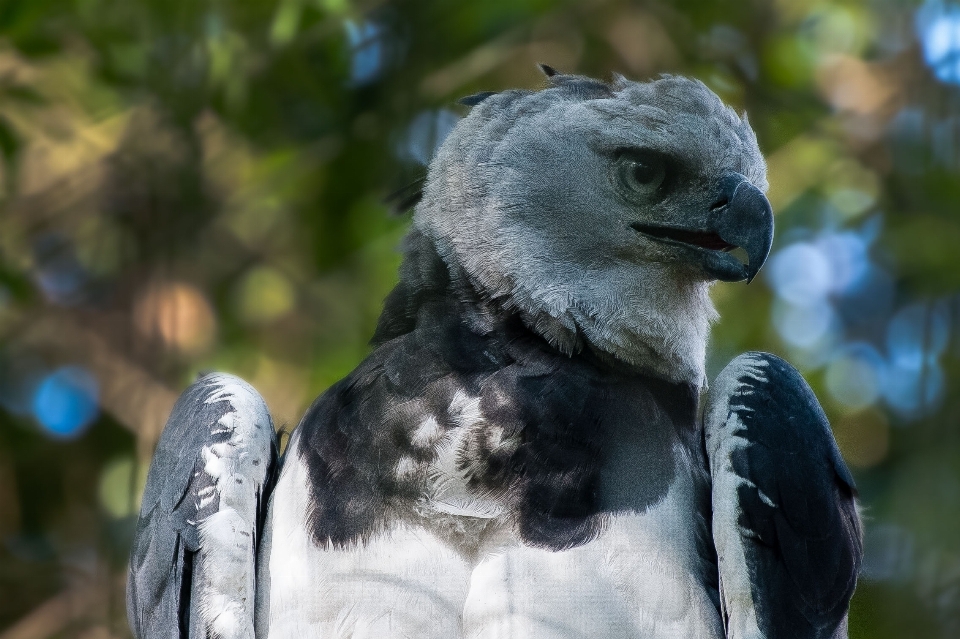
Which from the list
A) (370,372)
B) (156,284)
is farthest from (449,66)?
(370,372)

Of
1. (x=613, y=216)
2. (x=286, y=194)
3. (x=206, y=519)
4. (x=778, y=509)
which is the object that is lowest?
(x=286, y=194)

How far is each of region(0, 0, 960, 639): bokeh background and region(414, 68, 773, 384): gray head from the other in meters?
0.59

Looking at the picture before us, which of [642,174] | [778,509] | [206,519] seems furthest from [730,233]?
[206,519]

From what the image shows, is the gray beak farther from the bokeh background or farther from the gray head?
the bokeh background

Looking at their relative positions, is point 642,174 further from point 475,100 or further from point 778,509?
point 778,509

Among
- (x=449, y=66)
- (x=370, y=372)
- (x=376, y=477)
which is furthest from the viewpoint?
(x=449, y=66)


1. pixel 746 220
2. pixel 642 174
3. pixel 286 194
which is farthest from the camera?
pixel 286 194

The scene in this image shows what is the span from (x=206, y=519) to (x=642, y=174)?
934mm

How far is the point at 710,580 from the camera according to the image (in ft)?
5.08

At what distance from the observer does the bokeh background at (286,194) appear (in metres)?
2.66

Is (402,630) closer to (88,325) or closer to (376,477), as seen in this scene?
(376,477)

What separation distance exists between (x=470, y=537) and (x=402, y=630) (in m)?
0.16

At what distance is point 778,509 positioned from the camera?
5.11ft

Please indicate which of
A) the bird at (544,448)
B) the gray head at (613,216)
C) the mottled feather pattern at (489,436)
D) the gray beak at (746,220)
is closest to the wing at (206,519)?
the bird at (544,448)
